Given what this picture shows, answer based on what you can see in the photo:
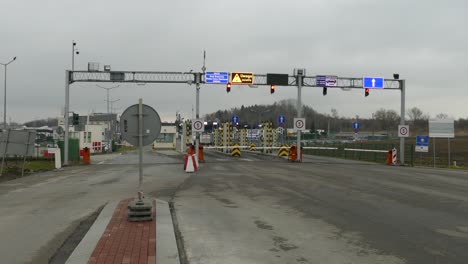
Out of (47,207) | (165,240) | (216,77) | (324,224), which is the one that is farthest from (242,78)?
(165,240)

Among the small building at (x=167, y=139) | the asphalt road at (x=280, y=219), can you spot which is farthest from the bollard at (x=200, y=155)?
the small building at (x=167, y=139)

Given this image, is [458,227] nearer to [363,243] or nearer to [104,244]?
[363,243]

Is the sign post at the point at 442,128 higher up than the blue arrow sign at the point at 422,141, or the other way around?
the sign post at the point at 442,128

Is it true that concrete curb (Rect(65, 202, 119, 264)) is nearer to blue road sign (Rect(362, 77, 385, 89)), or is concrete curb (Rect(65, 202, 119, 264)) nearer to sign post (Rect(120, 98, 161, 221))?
sign post (Rect(120, 98, 161, 221))

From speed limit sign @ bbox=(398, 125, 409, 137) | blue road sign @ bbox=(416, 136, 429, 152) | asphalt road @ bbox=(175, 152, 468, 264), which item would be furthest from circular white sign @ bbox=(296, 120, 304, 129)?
asphalt road @ bbox=(175, 152, 468, 264)

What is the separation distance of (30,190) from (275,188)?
8231mm

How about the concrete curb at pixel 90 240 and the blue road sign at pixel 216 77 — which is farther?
the blue road sign at pixel 216 77

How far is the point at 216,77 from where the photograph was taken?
33.0m

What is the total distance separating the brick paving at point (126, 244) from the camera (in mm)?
6184

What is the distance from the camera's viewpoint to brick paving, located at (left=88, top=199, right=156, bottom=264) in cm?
618

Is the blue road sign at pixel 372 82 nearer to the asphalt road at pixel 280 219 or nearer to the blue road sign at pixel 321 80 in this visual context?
the blue road sign at pixel 321 80

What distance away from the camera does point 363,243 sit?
7.36 m

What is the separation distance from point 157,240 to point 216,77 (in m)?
26.3

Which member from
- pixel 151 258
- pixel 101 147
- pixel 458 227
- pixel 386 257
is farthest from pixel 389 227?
pixel 101 147
